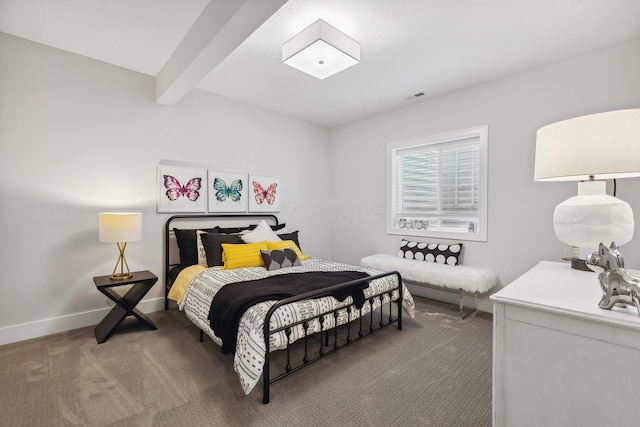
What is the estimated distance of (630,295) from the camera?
3.27 ft

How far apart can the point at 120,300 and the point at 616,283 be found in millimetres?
3566

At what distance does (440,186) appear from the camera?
409 cm

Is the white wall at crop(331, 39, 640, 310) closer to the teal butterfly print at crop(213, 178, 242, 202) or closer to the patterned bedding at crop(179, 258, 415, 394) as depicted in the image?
the patterned bedding at crop(179, 258, 415, 394)

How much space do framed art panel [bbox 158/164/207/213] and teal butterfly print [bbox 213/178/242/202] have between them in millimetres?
161

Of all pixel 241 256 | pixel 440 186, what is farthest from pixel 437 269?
pixel 241 256

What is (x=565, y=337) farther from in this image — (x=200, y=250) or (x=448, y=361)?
(x=200, y=250)

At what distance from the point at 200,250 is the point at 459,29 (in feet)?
11.0

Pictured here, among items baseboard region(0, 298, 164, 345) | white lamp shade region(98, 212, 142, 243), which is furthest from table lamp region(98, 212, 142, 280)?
baseboard region(0, 298, 164, 345)

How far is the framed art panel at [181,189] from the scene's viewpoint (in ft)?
11.5

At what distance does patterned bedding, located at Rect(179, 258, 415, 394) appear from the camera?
1830mm

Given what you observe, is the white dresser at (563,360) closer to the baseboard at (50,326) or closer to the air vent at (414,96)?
the air vent at (414,96)

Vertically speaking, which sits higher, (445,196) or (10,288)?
(445,196)

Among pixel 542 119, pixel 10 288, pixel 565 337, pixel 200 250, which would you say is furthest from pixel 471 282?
pixel 10 288

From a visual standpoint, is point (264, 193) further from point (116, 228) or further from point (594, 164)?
point (594, 164)
